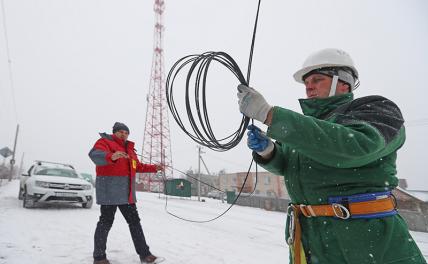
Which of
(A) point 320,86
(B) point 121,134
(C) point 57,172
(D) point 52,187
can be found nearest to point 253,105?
(A) point 320,86

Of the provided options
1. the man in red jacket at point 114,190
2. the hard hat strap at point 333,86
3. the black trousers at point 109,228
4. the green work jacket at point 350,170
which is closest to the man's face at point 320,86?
the hard hat strap at point 333,86

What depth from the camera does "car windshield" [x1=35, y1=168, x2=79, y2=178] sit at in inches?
364

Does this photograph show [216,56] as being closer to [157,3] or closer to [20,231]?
[20,231]

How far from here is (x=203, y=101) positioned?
279 cm

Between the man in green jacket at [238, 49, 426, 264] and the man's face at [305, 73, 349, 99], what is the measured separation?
85mm

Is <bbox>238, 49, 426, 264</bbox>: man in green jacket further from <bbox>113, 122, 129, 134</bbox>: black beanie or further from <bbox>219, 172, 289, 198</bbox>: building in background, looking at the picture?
<bbox>219, 172, 289, 198</bbox>: building in background

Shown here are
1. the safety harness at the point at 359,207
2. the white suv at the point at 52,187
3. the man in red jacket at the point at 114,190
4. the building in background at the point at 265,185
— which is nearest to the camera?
the safety harness at the point at 359,207

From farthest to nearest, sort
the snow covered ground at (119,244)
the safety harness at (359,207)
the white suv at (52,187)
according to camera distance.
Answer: the white suv at (52,187)
the snow covered ground at (119,244)
the safety harness at (359,207)

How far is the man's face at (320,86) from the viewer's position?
5.89ft

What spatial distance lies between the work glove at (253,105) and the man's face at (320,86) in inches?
24.7

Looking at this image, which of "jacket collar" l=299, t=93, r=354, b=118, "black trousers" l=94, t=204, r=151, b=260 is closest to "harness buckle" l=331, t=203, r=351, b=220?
"jacket collar" l=299, t=93, r=354, b=118

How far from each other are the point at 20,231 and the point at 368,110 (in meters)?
6.24

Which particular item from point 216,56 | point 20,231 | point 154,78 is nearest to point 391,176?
point 216,56

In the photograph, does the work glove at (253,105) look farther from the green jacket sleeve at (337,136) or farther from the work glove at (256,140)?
the work glove at (256,140)
